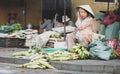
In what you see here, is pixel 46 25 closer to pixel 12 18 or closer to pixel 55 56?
pixel 12 18

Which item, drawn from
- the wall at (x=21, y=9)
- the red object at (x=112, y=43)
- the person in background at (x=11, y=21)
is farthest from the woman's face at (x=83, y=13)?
the person in background at (x=11, y=21)

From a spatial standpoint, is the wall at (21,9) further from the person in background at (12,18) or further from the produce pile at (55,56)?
the produce pile at (55,56)

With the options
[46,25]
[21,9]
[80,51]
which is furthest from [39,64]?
[21,9]

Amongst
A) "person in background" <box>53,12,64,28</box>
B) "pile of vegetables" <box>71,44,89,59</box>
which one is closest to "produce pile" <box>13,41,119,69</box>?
"pile of vegetables" <box>71,44,89,59</box>

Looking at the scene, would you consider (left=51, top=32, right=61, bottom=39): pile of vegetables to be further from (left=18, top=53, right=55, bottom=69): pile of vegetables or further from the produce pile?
(left=18, top=53, right=55, bottom=69): pile of vegetables

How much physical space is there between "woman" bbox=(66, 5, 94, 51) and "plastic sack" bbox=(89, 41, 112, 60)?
1.17 ft

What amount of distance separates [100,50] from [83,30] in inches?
43.9

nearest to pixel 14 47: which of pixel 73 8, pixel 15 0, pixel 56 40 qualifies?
pixel 56 40

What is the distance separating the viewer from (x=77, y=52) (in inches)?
547

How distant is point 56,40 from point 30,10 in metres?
5.80

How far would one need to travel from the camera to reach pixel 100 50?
44.2 feet

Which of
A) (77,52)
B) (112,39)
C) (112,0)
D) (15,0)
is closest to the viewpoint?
(77,52)

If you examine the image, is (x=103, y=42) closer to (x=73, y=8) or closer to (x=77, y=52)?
(x=77, y=52)

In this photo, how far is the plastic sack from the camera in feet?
44.0
